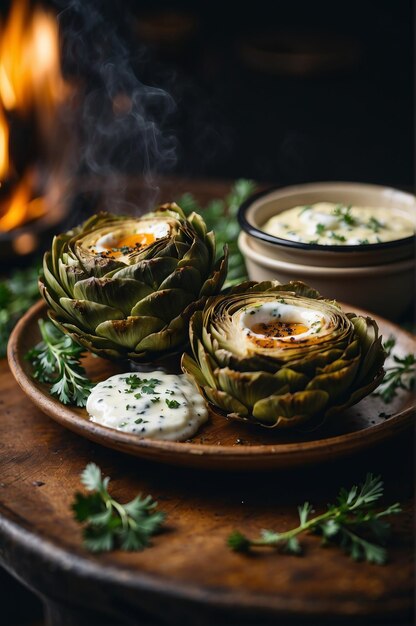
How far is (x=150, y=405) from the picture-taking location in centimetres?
111

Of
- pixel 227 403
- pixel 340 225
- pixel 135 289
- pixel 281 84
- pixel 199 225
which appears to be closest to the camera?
pixel 227 403

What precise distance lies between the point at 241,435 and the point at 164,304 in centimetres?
22

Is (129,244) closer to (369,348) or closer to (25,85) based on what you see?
(369,348)

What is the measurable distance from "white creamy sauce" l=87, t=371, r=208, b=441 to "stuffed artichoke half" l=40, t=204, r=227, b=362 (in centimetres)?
5

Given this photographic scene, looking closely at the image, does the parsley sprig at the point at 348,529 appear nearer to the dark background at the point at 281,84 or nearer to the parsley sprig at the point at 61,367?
the parsley sprig at the point at 61,367

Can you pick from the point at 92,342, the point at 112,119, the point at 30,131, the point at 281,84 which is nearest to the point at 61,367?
the point at 92,342

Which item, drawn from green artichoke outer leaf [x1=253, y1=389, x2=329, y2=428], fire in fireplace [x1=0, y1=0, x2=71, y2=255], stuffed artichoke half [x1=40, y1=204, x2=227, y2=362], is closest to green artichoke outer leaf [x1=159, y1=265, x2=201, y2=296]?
stuffed artichoke half [x1=40, y1=204, x2=227, y2=362]

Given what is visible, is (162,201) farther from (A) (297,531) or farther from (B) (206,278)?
Result: (A) (297,531)

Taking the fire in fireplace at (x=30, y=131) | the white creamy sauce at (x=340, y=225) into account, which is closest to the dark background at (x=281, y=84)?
the fire in fireplace at (x=30, y=131)

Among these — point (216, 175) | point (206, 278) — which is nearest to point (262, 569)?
point (206, 278)

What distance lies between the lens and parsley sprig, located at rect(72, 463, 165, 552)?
3.10ft

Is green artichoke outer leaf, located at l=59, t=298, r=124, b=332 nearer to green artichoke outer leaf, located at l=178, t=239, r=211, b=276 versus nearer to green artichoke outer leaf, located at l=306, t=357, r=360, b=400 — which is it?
green artichoke outer leaf, located at l=178, t=239, r=211, b=276

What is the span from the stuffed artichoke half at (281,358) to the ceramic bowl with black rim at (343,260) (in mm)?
239

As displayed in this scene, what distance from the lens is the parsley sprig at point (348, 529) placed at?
0.94 m
